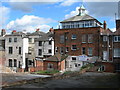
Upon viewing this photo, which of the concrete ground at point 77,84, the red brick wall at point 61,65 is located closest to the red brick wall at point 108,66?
the red brick wall at point 61,65

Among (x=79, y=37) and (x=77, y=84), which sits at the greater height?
(x=79, y=37)

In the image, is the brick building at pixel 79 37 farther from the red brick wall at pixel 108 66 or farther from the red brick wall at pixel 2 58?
the red brick wall at pixel 2 58

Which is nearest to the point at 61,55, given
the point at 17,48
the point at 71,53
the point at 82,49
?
the point at 71,53

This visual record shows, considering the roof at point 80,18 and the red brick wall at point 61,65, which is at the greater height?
the roof at point 80,18

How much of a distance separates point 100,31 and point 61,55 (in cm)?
1008

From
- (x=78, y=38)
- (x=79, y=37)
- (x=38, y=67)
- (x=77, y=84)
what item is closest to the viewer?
(x=77, y=84)

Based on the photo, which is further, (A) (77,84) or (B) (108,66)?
(B) (108,66)

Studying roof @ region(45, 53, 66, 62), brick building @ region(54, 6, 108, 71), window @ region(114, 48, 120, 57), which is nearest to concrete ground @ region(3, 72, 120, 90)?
window @ region(114, 48, 120, 57)

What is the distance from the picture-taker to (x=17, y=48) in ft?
147

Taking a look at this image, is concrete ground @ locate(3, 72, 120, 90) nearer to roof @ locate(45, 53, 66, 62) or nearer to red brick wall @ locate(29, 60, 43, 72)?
roof @ locate(45, 53, 66, 62)

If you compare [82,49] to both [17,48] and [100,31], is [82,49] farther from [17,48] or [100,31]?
[17,48]

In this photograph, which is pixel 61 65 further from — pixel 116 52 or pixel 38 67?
pixel 116 52

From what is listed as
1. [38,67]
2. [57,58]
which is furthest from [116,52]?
[38,67]

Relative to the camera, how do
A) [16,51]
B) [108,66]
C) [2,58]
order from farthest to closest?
[2,58] < [16,51] < [108,66]
